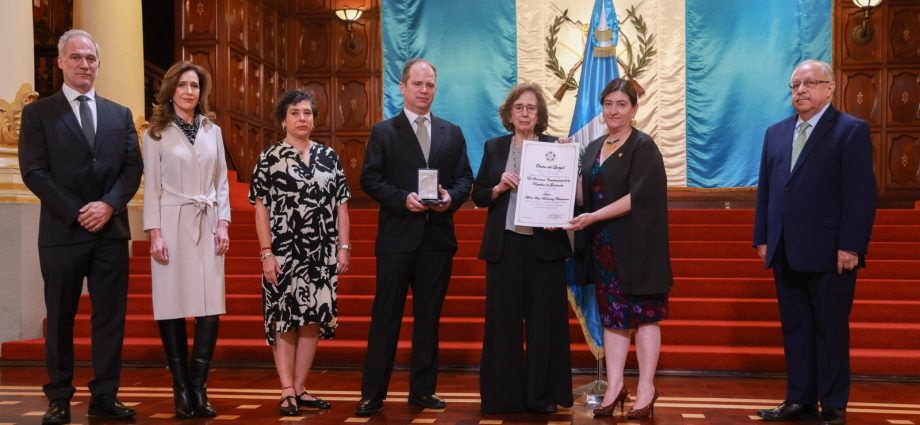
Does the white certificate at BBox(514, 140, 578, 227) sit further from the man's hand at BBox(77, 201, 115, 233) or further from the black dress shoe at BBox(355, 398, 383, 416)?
the man's hand at BBox(77, 201, 115, 233)

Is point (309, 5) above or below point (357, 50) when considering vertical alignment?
above

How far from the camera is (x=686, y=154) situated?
1016cm

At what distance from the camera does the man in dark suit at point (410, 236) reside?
162 inches

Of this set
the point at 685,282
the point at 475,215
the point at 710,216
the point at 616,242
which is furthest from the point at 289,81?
the point at 616,242

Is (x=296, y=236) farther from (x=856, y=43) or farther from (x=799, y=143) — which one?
(x=856, y=43)

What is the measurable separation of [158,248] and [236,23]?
6651 millimetres

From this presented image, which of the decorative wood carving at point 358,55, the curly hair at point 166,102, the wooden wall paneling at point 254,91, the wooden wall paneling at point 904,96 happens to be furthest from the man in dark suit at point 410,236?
the wooden wall paneling at point 904,96

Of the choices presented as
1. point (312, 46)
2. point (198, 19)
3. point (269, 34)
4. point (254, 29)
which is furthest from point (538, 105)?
point (312, 46)

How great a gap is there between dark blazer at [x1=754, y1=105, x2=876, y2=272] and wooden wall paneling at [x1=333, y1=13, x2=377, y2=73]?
799 centimetres

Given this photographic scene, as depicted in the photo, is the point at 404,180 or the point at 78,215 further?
the point at 404,180

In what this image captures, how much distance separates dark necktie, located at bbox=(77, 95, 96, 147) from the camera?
13.0 ft

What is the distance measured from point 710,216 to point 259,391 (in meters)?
4.77

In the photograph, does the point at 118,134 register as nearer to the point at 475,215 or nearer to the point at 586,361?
the point at 586,361

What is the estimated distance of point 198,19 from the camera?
31.8ft
